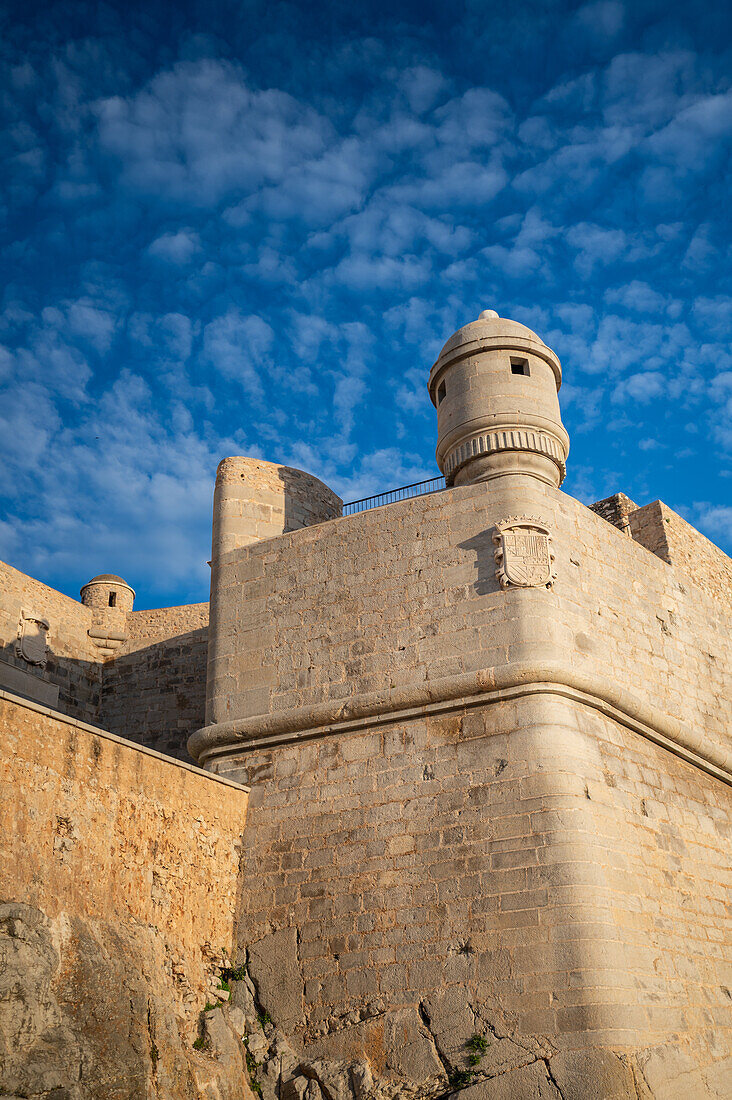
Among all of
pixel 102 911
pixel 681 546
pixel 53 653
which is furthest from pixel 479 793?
pixel 53 653

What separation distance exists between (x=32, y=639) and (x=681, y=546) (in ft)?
30.3

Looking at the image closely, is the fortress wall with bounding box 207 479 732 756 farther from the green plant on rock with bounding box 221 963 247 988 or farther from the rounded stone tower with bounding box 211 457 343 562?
the green plant on rock with bounding box 221 963 247 988

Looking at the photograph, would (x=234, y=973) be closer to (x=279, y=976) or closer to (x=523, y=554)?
(x=279, y=976)

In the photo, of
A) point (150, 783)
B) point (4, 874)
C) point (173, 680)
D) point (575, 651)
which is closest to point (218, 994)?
point (150, 783)

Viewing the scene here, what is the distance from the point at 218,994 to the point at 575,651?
4.51 metres

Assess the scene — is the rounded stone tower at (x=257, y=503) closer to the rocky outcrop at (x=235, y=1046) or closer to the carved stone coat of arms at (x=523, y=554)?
the carved stone coat of arms at (x=523, y=554)

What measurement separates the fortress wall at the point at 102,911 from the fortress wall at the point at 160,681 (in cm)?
542

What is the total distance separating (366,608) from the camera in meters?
10.6

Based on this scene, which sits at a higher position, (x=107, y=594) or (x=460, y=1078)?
(x=107, y=594)

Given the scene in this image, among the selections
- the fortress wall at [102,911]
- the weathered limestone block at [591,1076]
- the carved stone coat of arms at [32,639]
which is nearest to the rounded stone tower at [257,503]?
the fortress wall at [102,911]

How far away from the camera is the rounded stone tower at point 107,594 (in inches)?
663

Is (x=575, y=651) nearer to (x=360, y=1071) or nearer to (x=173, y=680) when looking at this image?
(x=360, y=1071)

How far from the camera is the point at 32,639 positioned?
1467 cm

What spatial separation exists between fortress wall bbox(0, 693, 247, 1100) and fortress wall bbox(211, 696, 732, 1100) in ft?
2.71
